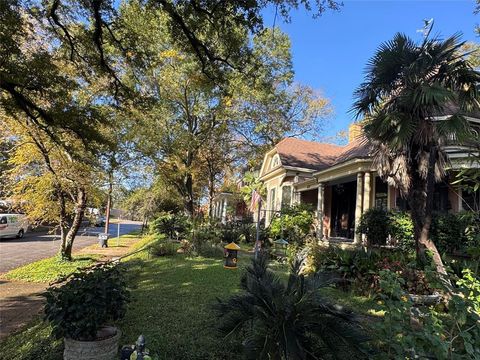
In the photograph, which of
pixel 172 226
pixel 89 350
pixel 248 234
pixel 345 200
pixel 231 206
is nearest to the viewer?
pixel 89 350

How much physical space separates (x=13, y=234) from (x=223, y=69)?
20293 millimetres

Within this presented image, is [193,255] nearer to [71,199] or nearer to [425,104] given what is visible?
[71,199]

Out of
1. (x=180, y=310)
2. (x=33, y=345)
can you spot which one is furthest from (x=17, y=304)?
(x=180, y=310)

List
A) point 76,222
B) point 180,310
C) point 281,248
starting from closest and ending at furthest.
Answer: point 180,310 → point 76,222 → point 281,248

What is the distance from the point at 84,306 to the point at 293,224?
46.1ft

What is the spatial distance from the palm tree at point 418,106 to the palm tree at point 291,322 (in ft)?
14.7

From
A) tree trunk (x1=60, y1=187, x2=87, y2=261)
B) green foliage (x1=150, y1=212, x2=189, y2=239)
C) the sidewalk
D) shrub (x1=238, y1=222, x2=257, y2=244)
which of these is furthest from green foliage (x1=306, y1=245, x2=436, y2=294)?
green foliage (x1=150, y1=212, x2=189, y2=239)

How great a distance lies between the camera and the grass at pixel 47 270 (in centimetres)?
1112

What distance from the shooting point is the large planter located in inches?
163

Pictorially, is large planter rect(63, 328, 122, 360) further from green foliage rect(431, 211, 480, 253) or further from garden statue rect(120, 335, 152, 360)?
green foliage rect(431, 211, 480, 253)

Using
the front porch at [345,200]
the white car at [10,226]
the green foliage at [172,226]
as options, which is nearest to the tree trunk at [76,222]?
the green foliage at [172,226]

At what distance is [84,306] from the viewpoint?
4.28 metres

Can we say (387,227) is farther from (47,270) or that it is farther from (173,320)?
(47,270)

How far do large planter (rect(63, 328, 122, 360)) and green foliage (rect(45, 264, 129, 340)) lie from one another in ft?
0.31
